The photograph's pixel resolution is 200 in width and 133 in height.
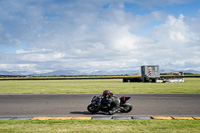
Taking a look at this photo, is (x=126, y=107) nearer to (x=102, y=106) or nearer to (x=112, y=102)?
(x=112, y=102)

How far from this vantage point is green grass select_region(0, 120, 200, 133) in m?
5.84

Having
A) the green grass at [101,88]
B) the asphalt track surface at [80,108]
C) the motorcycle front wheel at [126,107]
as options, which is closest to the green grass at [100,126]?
the asphalt track surface at [80,108]

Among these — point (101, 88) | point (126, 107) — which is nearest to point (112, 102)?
point (126, 107)

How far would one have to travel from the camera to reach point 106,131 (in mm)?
5742

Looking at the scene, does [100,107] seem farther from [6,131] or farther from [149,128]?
[6,131]

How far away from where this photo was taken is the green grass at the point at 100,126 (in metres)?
5.84

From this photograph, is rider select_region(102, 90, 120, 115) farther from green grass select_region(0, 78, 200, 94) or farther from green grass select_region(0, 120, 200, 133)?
green grass select_region(0, 78, 200, 94)

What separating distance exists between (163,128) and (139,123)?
A: 2.97 feet

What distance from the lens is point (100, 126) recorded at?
20.8 ft

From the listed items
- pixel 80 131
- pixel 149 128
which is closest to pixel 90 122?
pixel 80 131

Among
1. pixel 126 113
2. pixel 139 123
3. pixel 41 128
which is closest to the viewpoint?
pixel 41 128

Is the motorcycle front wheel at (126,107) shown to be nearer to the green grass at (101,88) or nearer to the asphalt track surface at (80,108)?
the asphalt track surface at (80,108)

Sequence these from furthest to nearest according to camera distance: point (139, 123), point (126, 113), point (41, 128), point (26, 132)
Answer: point (126, 113), point (139, 123), point (41, 128), point (26, 132)

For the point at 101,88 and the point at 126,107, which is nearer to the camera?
the point at 126,107
